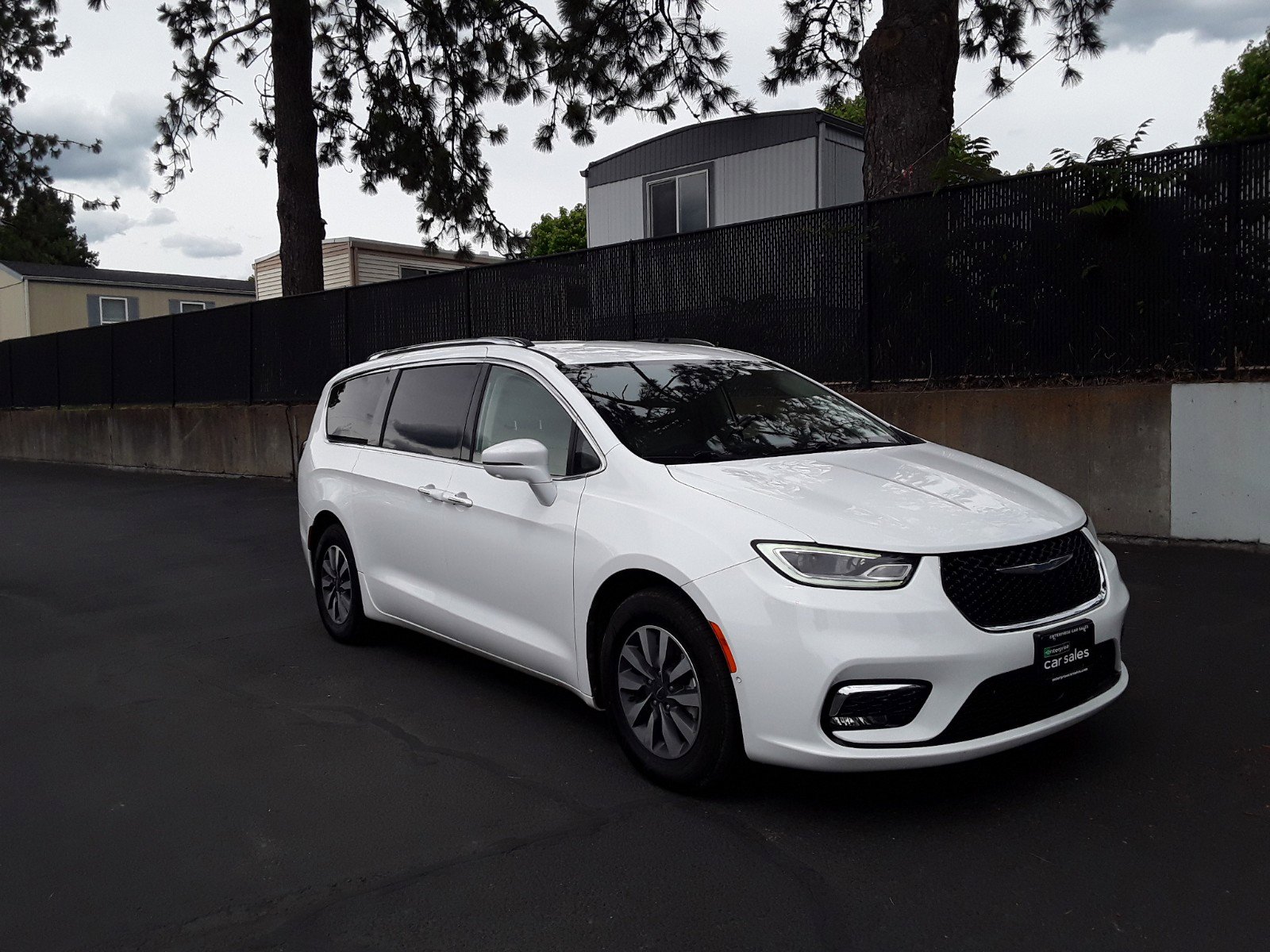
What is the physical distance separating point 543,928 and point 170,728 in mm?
2574

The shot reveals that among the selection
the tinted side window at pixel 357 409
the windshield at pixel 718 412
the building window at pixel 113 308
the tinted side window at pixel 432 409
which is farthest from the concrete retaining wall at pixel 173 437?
the building window at pixel 113 308

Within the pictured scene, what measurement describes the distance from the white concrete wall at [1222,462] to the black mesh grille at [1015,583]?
4.41 metres

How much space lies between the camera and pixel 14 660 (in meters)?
6.31

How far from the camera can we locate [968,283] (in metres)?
9.27

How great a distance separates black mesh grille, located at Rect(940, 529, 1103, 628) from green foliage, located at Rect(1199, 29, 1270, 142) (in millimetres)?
32173

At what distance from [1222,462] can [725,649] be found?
5513 millimetres

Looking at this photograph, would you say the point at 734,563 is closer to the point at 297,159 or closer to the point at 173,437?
the point at 297,159

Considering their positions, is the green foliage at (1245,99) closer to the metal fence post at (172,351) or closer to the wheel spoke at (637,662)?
the metal fence post at (172,351)

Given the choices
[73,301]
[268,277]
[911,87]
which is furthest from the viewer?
[73,301]

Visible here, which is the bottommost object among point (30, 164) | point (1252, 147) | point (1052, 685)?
point (1052, 685)

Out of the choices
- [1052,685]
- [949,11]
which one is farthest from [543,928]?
[949,11]

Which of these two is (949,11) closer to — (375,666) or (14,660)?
(375,666)

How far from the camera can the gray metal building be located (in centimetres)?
1644

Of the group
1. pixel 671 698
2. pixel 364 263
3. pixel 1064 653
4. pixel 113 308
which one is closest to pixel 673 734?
pixel 671 698
